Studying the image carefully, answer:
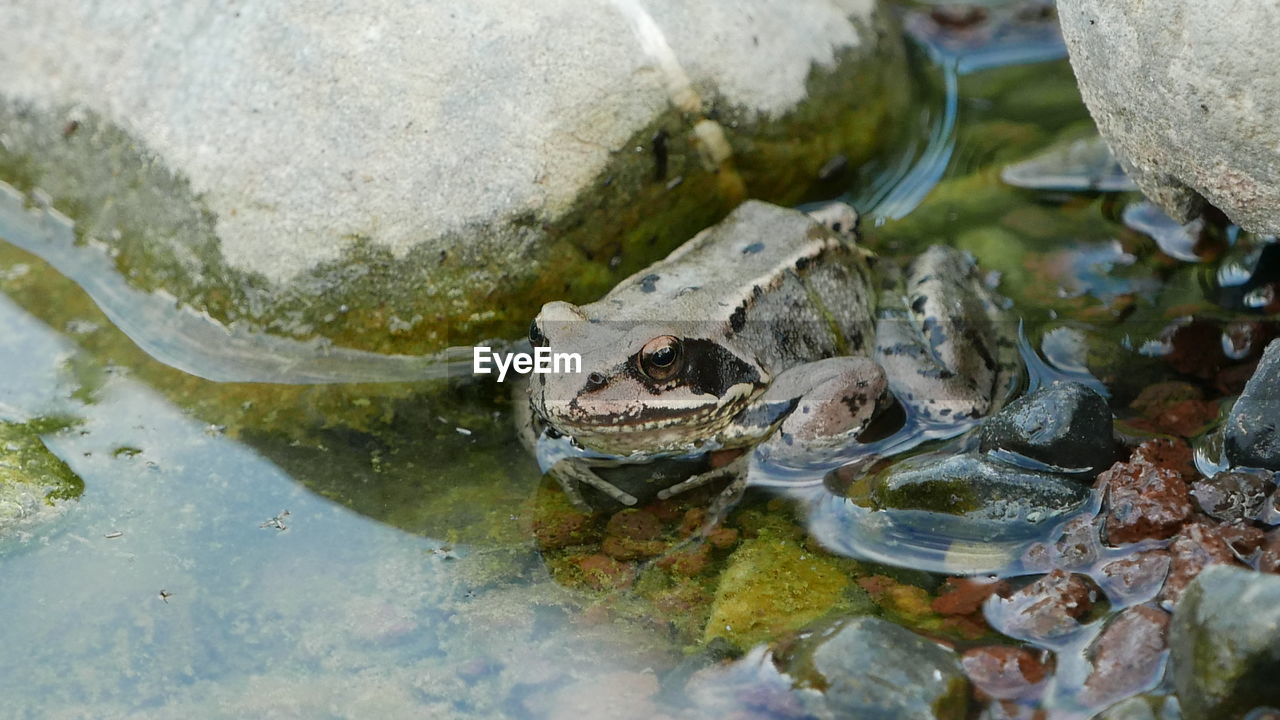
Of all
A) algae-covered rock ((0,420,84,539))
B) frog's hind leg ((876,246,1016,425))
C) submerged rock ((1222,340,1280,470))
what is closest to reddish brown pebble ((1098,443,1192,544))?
submerged rock ((1222,340,1280,470))

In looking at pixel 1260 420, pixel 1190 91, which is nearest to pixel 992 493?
pixel 1260 420

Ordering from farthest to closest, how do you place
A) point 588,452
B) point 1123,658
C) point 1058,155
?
point 1058,155, point 588,452, point 1123,658

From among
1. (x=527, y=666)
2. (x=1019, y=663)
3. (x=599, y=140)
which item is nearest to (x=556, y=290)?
(x=599, y=140)

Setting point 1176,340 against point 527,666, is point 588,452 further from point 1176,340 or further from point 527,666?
point 1176,340

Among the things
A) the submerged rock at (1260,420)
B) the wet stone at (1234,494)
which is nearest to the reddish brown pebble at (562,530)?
the wet stone at (1234,494)

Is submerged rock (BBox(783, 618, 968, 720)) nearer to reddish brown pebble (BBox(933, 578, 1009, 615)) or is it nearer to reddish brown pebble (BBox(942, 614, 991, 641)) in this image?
reddish brown pebble (BBox(942, 614, 991, 641))
